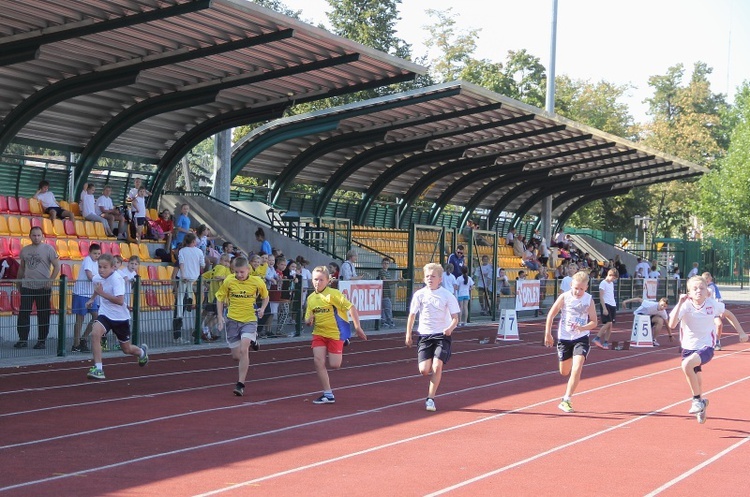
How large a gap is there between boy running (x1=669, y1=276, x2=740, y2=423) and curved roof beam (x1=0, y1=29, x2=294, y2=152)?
38.0ft

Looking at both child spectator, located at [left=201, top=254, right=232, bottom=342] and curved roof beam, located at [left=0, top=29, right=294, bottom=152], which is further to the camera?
curved roof beam, located at [left=0, top=29, right=294, bottom=152]

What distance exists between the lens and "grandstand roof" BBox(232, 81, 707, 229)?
101ft

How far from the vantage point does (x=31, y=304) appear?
54.3ft

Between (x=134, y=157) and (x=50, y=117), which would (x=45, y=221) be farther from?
(x=134, y=157)

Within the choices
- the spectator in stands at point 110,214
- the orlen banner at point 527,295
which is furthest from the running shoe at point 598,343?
the spectator in stands at point 110,214

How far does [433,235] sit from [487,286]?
2.30m

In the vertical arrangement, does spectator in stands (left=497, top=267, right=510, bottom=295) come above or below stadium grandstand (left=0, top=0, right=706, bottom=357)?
below

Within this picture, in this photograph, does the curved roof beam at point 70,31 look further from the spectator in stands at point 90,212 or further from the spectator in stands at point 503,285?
the spectator in stands at point 503,285

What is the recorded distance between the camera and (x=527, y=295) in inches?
1204

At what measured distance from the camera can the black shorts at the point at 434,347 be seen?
1245 cm

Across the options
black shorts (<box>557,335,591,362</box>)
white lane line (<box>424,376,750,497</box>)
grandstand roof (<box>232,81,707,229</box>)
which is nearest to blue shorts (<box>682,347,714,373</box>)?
white lane line (<box>424,376,750,497</box>)

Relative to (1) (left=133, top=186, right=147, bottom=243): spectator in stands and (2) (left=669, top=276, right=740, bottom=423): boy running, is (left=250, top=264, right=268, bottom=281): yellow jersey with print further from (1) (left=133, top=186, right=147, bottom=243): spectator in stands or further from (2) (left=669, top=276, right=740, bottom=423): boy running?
(2) (left=669, top=276, right=740, bottom=423): boy running

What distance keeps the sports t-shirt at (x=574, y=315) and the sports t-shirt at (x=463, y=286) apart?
14.3 metres

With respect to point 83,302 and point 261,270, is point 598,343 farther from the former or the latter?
point 83,302
